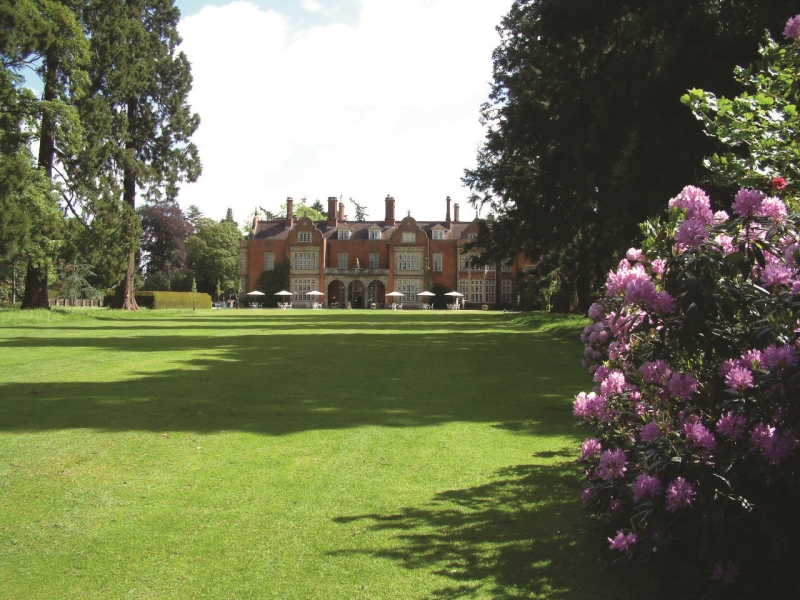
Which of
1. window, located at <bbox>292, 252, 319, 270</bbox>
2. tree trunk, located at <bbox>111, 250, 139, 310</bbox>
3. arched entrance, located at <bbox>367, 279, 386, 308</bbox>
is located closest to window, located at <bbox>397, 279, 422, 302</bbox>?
arched entrance, located at <bbox>367, 279, 386, 308</bbox>

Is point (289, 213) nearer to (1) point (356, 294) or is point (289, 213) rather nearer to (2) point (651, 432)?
(1) point (356, 294)

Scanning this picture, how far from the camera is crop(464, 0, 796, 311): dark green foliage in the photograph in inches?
512

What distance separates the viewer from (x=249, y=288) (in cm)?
8375

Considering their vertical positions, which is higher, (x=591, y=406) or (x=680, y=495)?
(x=591, y=406)

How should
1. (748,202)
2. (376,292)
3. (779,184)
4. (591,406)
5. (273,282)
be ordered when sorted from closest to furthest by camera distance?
(748,202) < (779,184) < (591,406) < (273,282) < (376,292)

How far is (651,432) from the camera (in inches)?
125

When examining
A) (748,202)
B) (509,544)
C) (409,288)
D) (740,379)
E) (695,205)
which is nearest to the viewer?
(740,379)

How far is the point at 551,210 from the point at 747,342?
22.3 meters

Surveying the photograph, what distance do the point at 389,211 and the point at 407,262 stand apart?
8.97m

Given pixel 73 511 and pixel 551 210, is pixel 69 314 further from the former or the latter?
pixel 73 511

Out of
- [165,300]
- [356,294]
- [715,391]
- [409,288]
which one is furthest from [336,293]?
[715,391]

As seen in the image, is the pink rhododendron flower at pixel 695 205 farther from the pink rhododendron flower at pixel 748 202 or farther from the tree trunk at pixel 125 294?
the tree trunk at pixel 125 294

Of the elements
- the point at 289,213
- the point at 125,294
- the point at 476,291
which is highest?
the point at 289,213

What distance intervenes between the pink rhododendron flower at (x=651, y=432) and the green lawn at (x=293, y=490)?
0.86m
